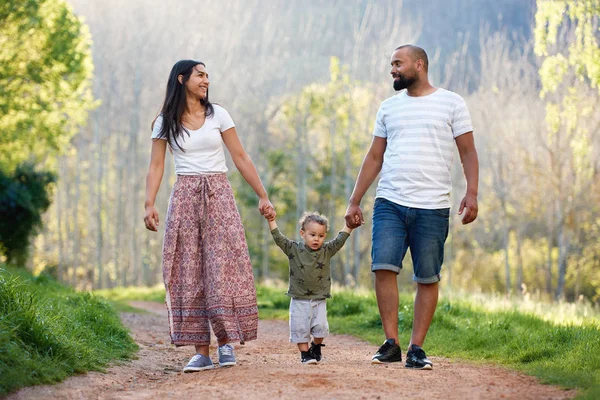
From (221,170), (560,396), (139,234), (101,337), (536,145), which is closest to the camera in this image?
(560,396)

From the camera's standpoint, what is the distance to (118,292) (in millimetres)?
24875

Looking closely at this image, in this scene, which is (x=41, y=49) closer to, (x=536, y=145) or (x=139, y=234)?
(x=536, y=145)

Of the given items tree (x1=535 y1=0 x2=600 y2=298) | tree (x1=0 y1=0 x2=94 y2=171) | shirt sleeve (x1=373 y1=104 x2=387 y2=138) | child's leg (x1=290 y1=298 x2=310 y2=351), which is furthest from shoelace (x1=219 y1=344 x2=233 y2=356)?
tree (x1=0 y1=0 x2=94 y2=171)

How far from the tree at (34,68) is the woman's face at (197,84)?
14.2 metres

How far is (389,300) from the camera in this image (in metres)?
6.43

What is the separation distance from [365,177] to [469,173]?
2.79ft

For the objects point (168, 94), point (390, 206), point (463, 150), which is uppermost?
point (168, 94)

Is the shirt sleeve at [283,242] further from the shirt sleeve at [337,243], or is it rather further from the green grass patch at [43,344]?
the green grass patch at [43,344]

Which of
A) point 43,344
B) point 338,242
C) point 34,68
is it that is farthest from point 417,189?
point 34,68

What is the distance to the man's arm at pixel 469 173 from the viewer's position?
6.29 metres

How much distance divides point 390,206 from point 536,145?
32276mm

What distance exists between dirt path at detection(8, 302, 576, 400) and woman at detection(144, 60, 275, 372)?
0.39m

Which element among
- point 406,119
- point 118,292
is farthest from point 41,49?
point 406,119

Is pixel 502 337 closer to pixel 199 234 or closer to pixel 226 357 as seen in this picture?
pixel 226 357
